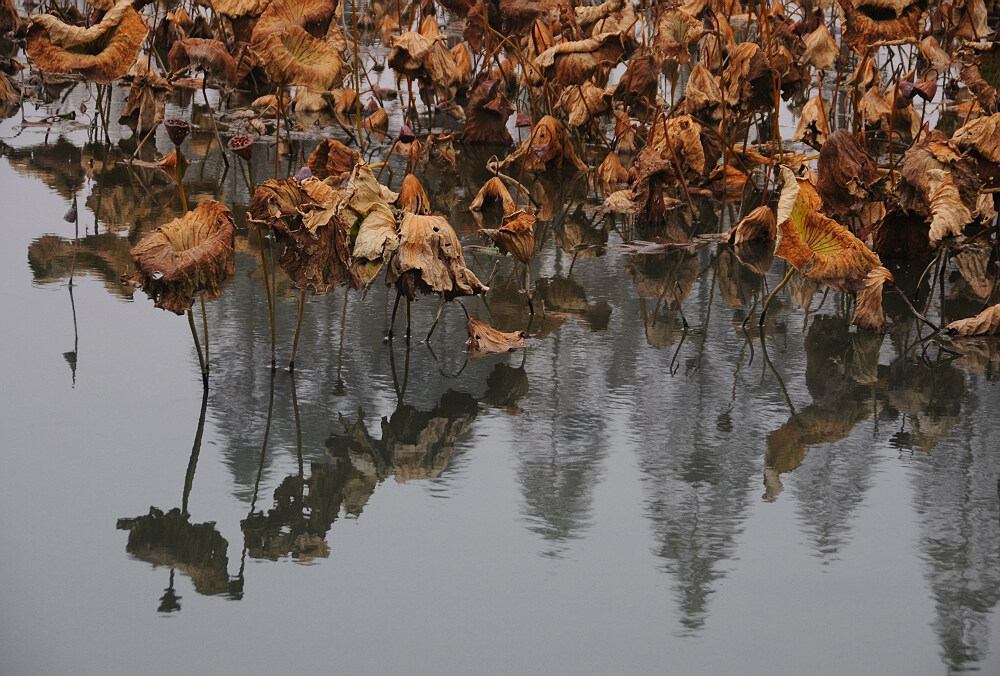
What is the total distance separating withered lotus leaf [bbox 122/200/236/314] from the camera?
192 centimetres

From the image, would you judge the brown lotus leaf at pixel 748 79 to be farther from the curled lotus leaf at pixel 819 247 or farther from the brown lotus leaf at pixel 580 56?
the curled lotus leaf at pixel 819 247

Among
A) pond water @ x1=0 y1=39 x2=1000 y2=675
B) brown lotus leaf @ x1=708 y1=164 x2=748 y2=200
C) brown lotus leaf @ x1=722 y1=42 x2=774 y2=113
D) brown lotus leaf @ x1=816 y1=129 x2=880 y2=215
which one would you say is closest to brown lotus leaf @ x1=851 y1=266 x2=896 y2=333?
pond water @ x1=0 y1=39 x2=1000 y2=675

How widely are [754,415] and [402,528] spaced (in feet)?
2.57

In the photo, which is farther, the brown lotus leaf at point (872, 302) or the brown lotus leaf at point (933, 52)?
the brown lotus leaf at point (933, 52)

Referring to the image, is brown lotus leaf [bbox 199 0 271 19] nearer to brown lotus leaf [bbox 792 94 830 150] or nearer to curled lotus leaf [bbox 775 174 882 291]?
curled lotus leaf [bbox 775 174 882 291]

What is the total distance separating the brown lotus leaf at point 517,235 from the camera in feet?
8.80

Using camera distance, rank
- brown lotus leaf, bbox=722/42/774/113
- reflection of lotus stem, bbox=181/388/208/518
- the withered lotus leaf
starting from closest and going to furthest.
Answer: reflection of lotus stem, bbox=181/388/208/518
the withered lotus leaf
brown lotus leaf, bbox=722/42/774/113

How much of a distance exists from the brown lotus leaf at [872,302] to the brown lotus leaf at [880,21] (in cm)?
75

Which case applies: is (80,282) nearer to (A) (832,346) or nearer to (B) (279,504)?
(B) (279,504)

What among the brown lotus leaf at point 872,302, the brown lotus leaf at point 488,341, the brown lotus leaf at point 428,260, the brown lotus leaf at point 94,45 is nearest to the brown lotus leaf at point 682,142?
the brown lotus leaf at point 872,302

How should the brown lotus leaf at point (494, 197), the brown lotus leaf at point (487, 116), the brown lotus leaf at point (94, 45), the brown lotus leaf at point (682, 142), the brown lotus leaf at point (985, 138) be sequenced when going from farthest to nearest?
the brown lotus leaf at point (487, 116), the brown lotus leaf at point (682, 142), the brown lotus leaf at point (494, 197), the brown lotus leaf at point (985, 138), the brown lotus leaf at point (94, 45)

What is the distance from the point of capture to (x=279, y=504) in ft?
5.98

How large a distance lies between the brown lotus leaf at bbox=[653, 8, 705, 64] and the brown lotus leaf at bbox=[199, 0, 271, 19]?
136 cm

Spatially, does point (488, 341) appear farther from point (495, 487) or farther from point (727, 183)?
point (727, 183)
